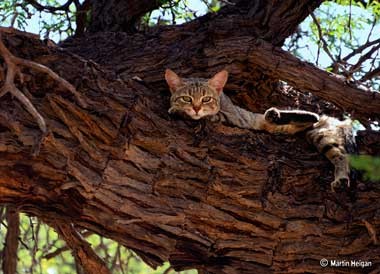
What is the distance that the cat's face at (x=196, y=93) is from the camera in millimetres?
5055

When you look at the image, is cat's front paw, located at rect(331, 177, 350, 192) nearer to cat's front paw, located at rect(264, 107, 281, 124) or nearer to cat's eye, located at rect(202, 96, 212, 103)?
cat's front paw, located at rect(264, 107, 281, 124)

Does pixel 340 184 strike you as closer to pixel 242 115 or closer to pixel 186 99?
pixel 242 115

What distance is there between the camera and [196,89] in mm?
5328

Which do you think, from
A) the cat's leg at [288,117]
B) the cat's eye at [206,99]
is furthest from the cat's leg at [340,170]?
the cat's eye at [206,99]

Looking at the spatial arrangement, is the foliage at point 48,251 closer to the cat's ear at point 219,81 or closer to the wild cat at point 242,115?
the wild cat at point 242,115

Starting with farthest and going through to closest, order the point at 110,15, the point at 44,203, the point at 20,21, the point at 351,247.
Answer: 1. the point at 110,15
2. the point at 20,21
3. the point at 351,247
4. the point at 44,203

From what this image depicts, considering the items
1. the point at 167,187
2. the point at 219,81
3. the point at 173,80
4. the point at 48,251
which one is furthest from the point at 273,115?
the point at 48,251

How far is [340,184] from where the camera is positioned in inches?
166

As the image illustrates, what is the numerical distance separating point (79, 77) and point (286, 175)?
1424 millimetres

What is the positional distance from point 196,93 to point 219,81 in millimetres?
216

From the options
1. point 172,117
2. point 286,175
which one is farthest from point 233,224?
point 172,117

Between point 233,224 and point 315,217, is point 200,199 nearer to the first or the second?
point 233,224

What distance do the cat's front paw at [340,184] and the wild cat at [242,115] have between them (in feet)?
1.28

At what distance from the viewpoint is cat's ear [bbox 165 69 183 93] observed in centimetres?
501
